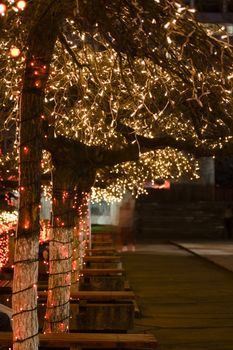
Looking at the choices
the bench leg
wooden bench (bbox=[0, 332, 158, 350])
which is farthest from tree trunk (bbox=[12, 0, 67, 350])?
the bench leg

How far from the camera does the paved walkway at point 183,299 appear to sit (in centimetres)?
1171

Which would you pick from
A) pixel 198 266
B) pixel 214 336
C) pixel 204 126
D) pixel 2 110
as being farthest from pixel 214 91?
pixel 198 266

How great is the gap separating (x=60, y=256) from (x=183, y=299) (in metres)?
7.64

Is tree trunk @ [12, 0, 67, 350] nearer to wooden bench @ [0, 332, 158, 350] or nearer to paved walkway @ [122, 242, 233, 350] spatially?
wooden bench @ [0, 332, 158, 350]

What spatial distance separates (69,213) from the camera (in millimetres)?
9609

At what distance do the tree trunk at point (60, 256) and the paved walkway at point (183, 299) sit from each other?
211cm

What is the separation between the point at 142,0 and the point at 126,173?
9.26 metres

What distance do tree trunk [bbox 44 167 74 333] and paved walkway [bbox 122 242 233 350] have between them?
211 cm

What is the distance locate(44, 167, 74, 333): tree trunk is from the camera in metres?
9.04

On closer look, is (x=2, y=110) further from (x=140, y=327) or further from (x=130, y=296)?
(x=140, y=327)

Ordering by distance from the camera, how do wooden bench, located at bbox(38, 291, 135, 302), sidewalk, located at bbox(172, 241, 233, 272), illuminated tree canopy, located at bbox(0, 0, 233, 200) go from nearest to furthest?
illuminated tree canopy, located at bbox(0, 0, 233, 200) → wooden bench, located at bbox(38, 291, 135, 302) → sidewalk, located at bbox(172, 241, 233, 272)

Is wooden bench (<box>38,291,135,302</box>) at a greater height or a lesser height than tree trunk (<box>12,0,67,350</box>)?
lesser

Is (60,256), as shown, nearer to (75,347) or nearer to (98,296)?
(75,347)

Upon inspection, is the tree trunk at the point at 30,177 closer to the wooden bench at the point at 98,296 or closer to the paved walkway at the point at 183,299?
the paved walkway at the point at 183,299
